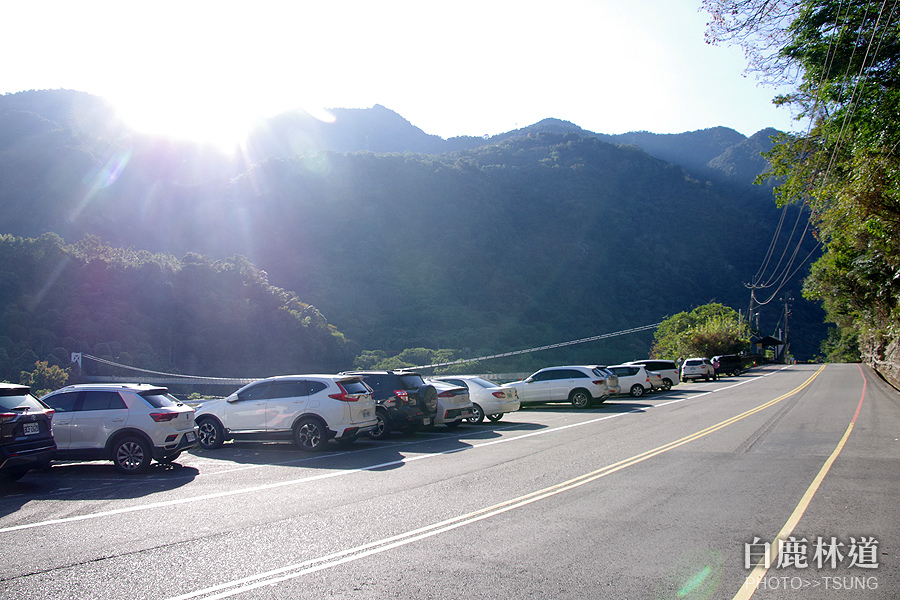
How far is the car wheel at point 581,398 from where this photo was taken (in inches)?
883

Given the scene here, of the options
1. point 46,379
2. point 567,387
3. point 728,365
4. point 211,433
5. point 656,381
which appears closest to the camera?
point 211,433

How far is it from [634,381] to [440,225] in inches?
3953

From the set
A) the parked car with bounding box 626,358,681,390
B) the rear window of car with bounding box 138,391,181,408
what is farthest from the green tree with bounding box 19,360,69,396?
the parked car with bounding box 626,358,681,390

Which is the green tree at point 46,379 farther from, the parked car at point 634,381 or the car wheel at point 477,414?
the parked car at point 634,381

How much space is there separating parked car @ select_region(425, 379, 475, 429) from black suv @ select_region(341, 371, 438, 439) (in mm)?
493

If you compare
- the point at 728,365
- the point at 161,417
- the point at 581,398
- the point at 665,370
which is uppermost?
the point at 161,417

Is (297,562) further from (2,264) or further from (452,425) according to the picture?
(2,264)

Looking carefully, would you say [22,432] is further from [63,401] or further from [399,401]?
[399,401]

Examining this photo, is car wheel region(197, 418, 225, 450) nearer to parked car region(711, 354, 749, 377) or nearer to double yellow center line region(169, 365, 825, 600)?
double yellow center line region(169, 365, 825, 600)

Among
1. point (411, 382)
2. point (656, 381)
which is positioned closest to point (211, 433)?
point (411, 382)

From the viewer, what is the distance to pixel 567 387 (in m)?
22.8

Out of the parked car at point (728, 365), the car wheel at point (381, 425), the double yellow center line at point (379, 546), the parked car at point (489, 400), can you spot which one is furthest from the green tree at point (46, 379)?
the parked car at point (728, 365)

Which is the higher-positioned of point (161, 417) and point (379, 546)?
point (161, 417)

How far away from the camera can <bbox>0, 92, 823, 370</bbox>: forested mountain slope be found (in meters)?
94.8
